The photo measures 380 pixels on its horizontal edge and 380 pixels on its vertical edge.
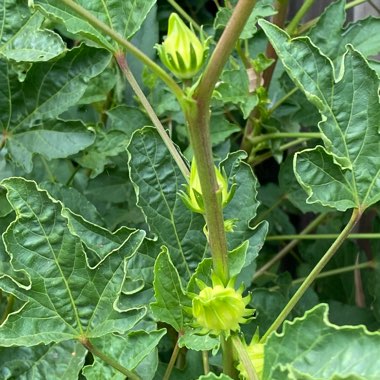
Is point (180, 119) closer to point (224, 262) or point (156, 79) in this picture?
point (156, 79)

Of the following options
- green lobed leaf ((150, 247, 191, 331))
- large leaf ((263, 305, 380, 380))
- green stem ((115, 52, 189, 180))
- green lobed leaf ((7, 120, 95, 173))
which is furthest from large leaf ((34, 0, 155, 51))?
large leaf ((263, 305, 380, 380))

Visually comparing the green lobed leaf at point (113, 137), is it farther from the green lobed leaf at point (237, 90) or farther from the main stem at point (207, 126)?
the main stem at point (207, 126)

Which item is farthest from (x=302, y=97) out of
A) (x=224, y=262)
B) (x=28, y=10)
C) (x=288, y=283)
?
(x=224, y=262)

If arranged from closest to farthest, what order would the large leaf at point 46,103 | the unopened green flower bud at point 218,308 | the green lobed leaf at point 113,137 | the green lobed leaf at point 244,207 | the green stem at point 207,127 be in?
the green stem at point 207,127, the unopened green flower bud at point 218,308, the green lobed leaf at point 244,207, the large leaf at point 46,103, the green lobed leaf at point 113,137

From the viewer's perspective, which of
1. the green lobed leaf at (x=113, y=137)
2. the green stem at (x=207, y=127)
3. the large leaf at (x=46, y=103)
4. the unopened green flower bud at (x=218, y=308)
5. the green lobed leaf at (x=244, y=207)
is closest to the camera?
the green stem at (x=207, y=127)

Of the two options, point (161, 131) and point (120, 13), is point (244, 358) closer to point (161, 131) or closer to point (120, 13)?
point (161, 131)

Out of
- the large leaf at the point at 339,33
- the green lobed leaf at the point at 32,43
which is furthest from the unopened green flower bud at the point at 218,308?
the large leaf at the point at 339,33

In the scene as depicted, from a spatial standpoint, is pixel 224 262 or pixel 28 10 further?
pixel 28 10
